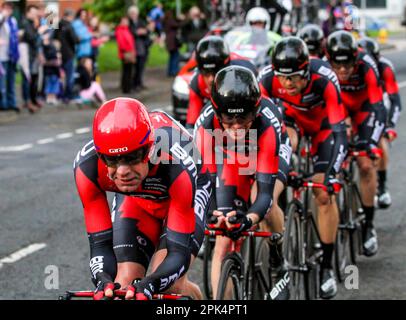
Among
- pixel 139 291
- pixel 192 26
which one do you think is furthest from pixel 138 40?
pixel 139 291

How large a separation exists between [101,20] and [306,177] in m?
35.1

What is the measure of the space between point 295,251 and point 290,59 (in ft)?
4.62

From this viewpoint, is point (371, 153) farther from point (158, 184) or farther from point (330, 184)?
point (158, 184)

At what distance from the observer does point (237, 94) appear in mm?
5488

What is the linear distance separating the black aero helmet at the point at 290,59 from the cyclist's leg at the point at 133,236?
6.99ft

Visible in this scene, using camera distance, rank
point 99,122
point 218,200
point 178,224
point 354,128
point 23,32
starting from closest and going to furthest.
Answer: point 99,122, point 178,224, point 218,200, point 354,128, point 23,32

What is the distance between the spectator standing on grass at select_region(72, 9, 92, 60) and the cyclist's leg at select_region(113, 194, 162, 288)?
45.3ft

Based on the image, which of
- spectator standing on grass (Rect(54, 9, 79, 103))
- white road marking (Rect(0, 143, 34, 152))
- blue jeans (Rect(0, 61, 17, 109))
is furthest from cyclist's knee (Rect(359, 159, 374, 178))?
spectator standing on grass (Rect(54, 9, 79, 103))

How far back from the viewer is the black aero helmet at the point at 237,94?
5.50 meters

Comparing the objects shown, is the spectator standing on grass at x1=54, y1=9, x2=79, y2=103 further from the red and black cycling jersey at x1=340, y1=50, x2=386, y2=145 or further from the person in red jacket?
the red and black cycling jersey at x1=340, y1=50, x2=386, y2=145

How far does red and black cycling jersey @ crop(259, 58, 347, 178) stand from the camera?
7.28 metres
